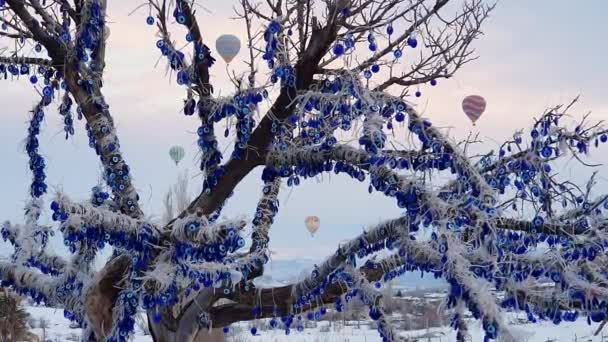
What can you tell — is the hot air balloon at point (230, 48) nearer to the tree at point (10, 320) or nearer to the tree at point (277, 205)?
the tree at point (277, 205)

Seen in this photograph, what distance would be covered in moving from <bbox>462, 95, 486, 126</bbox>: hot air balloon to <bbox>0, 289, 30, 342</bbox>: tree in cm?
870

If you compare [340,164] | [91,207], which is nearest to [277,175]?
[340,164]

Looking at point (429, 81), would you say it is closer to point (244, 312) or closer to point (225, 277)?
point (244, 312)

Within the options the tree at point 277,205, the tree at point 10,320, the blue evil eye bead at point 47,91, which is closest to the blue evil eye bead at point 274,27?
the tree at point 277,205

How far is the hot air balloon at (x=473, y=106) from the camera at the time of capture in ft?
36.2

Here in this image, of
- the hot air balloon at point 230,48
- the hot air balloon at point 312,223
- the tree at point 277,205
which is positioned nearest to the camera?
the tree at point 277,205

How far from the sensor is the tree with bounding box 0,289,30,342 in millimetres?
13987

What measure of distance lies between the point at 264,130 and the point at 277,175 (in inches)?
14.4

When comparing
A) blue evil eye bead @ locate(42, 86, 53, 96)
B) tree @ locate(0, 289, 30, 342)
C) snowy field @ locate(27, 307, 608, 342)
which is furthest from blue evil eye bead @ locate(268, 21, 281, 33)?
snowy field @ locate(27, 307, 608, 342)

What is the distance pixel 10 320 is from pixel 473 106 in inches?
369

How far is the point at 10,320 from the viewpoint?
1420cm

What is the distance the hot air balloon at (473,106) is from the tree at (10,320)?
8.70m

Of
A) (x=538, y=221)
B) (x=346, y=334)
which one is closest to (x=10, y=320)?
(x=346, y=334)

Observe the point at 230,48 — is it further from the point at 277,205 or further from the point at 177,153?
the point at 177,153
